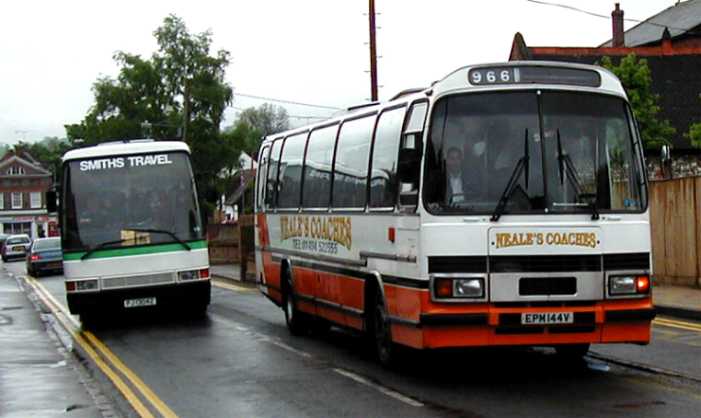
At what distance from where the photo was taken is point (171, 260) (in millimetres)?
19172

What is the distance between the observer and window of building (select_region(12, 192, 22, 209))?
442ft

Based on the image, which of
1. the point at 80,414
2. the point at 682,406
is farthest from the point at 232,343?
the point at 682,406

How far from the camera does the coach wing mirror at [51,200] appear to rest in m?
19.8

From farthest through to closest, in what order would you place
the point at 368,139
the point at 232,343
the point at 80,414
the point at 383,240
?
the point at 232,343 < the point at 368,139 < the point at 383,240 < the point at 80,414

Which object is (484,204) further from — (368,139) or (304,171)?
(304,171)

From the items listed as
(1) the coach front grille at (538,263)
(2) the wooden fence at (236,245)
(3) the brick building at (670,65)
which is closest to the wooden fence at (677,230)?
(1) the coach front grille at (538,263)

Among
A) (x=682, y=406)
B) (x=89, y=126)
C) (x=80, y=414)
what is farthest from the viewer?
(x=89, y=126)

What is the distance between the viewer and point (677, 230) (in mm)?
21609

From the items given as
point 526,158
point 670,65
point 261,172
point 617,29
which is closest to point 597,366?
point 526,158

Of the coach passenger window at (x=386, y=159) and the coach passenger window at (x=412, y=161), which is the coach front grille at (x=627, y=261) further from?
the coach passenger window at (x=386, y=159)

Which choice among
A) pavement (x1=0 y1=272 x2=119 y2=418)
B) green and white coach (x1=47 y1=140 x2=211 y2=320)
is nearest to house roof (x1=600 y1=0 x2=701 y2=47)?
green and white coach (x1=47 y1=140 x2=211 y2=320)

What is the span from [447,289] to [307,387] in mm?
1851

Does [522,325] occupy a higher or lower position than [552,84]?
lower

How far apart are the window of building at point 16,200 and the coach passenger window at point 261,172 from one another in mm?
120745
